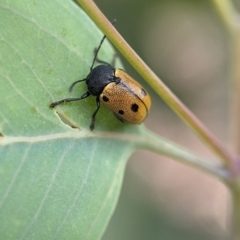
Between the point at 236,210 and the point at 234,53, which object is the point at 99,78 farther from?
the point at 236,210

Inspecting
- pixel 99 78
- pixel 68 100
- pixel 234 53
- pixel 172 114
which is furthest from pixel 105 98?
pixel 172 114

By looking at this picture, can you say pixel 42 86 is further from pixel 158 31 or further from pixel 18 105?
Result: pixel 158 31

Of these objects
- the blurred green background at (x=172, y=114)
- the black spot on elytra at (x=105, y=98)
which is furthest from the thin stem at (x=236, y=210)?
the blurred green background at (x=172, y=114)

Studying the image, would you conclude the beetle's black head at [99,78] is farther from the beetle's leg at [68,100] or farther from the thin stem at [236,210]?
the thin stem at [236,210]

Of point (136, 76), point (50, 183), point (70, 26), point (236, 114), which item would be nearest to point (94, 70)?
point (70, 26)

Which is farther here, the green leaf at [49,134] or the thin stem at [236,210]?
the thin stem at [236,210]

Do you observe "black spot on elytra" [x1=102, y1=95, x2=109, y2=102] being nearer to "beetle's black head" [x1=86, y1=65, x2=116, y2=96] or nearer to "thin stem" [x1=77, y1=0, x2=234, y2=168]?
"beetle's black head" [x1=86, y1=65, x2=116, y2=96]

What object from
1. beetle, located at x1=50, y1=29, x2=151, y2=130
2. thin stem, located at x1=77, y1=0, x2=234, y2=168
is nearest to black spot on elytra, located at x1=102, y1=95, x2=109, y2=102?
beetle, located at x1=50, y1=29, x2=151, y2=130
